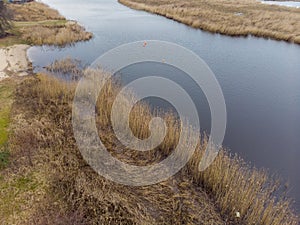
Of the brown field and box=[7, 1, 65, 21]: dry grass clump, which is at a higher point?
box=[7, 1, 65, 21]: dry grass clump

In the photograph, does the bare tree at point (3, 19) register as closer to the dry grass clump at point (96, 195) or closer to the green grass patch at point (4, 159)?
the dry grass clump at point (96, 195)

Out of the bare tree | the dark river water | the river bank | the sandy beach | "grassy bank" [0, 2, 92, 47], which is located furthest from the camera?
"grassy bank" [0, 2, 92, 47]

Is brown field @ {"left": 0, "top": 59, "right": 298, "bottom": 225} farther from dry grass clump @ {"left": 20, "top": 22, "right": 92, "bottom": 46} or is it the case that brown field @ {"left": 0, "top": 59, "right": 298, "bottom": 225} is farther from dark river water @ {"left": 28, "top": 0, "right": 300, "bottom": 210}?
dry grass clump @ {"left": 20, "top": 22, "right": 92, "bottom": 46}

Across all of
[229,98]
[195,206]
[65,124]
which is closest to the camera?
[195,206]

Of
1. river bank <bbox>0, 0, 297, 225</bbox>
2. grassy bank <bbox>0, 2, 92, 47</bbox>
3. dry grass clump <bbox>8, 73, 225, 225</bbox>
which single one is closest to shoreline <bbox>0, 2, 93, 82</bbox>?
grassy bank <bbox>0, 2, 92, 47</bbox>

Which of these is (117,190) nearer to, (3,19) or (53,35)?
(53,35)

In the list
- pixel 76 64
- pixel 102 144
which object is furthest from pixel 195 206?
pixel 76 64

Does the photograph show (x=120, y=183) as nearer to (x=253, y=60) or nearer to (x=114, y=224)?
(x=114, y=224)
